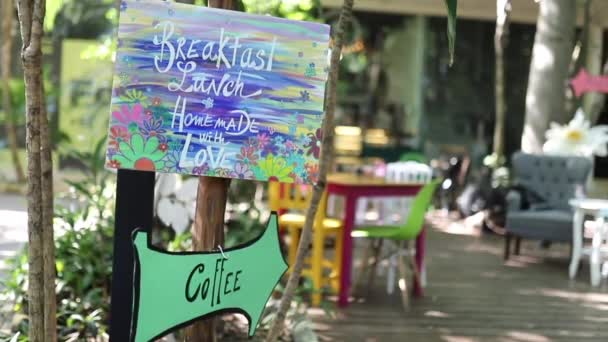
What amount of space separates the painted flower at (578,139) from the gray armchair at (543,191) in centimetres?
27

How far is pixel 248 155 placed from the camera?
8.89 ft

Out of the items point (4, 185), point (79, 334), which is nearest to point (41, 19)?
point (79, 334)

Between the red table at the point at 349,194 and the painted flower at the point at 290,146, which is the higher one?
the painted flower at the point at 290,146

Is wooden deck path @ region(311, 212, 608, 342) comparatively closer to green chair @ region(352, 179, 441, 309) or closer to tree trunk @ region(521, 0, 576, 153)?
green chair @ region(352, 179, 441, 309)

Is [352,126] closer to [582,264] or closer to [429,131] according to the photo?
[429,131]

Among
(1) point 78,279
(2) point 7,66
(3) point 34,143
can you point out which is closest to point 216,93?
(3) point 34,143

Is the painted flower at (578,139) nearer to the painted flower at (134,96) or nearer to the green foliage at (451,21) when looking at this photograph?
the green foliage at (451,21)

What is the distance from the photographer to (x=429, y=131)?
43.1 ft

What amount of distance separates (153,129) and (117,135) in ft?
0.35

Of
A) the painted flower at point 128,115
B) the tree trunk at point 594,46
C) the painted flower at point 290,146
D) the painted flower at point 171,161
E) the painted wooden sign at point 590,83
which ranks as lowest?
the painted flower at point 171,161

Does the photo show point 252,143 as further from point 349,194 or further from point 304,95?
→ point 349,194

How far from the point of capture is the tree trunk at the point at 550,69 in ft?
29.8

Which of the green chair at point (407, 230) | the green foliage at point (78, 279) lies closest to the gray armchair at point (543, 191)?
the green chair at point (407, 230)

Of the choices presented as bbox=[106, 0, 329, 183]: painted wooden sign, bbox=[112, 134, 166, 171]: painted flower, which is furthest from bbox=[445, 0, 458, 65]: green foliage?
bbox=[112, 134, 166, 171]: painted flower
